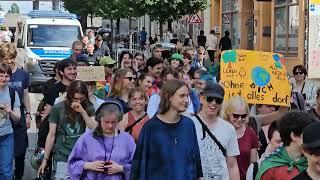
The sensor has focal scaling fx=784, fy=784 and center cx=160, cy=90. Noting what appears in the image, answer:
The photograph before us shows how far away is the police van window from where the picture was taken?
81.7ft

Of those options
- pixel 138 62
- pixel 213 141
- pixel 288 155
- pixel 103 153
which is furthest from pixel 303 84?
pixel 288 155

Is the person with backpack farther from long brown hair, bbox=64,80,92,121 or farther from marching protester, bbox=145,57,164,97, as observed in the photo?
marching protester, bbox=145,57,164,97

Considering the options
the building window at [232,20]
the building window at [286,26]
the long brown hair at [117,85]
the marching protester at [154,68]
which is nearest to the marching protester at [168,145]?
the long brown hair at [117,85]

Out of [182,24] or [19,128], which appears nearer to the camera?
[19,128]

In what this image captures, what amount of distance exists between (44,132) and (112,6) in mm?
36545

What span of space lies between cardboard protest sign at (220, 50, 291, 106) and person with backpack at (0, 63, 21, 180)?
244cm

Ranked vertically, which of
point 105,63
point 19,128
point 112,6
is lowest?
point 19,128

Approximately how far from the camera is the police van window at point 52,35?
81.7 ft

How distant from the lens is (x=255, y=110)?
855 cm

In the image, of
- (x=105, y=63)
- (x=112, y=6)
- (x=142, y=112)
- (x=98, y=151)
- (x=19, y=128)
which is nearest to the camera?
(x=98, y=151)

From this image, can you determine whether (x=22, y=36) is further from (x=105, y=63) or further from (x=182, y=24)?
(x=182, y=24)

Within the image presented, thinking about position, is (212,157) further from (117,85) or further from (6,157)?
(6,157)

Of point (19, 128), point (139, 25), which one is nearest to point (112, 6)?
point (139, 25)

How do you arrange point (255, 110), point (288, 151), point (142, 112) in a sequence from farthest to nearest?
point (255, 110) < point (142, 112) < point (288, 151)
